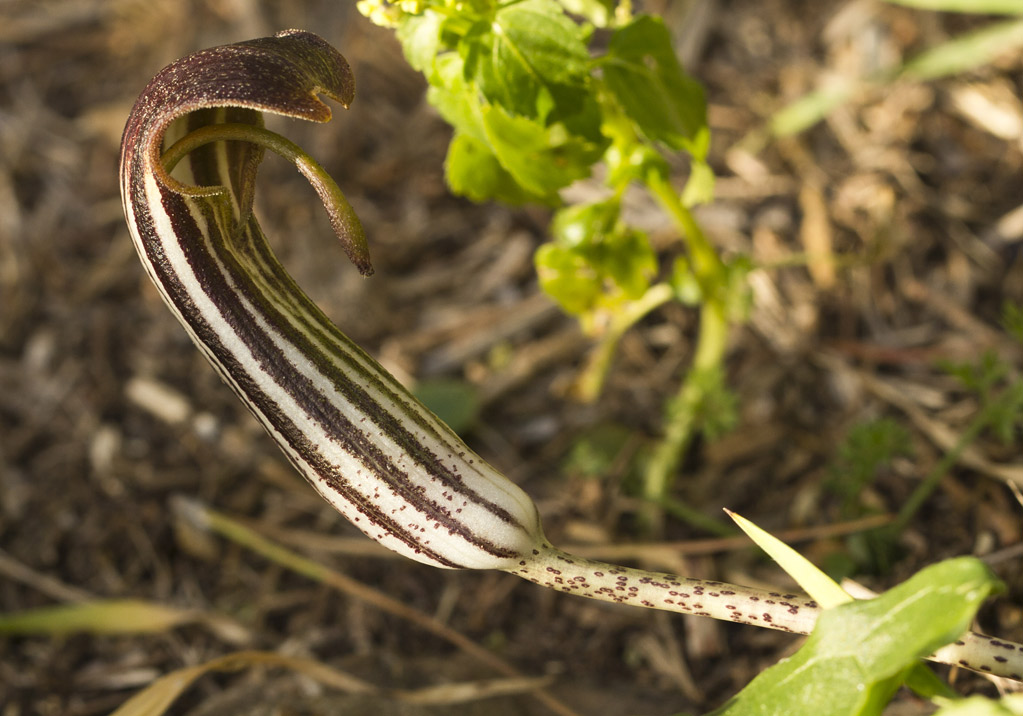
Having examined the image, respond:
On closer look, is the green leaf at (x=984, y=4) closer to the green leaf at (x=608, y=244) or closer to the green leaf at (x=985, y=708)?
the green leaf at (x=608, y=244)

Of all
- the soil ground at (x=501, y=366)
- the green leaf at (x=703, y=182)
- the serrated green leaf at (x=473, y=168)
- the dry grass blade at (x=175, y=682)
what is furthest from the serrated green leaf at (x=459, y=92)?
the dry grass blade at (x=175, y=682)

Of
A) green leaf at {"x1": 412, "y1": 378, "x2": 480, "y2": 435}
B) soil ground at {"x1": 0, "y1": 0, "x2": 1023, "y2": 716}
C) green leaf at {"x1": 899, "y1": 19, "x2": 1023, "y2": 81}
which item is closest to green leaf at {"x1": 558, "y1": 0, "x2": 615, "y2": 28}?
soil ground at {"x1": 0, "y1": 0, "x2": 1023, "y2": 716}

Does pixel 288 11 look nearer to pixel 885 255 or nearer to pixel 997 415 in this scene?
pixel 885 255

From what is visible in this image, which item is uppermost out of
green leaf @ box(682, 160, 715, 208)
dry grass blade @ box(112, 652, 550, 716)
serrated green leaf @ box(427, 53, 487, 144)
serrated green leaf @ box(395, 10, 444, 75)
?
serrated green leaf @ box(395, 10, 444, 75)

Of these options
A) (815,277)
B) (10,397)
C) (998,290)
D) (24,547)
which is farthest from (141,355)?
(998,290)

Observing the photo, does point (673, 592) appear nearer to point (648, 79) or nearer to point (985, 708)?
point (985, 708)

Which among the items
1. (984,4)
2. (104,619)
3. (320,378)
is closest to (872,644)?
(320,378)

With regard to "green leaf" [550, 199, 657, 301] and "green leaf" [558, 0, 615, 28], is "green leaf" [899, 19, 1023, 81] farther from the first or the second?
"green leaf" [558, 0, 615, 28]
